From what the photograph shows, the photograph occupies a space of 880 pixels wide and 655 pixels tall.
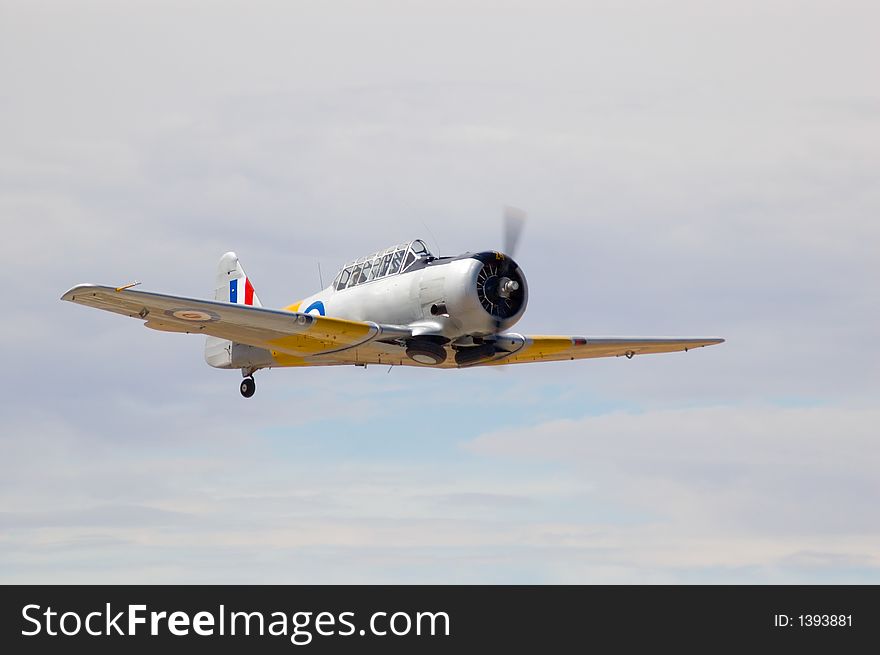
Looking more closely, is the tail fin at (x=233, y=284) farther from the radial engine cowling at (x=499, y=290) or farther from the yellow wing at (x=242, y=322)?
the radial engine cowling at (x=499, y=290)

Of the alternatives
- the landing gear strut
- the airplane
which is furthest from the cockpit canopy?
the landing gear strut

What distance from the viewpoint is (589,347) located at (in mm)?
36438

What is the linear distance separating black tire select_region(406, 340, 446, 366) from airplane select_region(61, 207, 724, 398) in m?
0.02

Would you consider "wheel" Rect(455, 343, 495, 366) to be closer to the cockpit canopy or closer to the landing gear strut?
the cockpit canopy

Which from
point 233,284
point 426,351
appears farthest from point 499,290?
point 233,284

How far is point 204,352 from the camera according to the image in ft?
127

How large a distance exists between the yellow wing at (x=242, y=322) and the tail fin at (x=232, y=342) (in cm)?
276

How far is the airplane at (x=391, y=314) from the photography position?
3123cm

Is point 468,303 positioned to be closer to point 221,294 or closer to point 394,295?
point 394,295

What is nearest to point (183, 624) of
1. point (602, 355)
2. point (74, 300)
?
point (74, 300)

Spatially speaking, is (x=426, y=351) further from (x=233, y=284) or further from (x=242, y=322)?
(x=233, y=284)

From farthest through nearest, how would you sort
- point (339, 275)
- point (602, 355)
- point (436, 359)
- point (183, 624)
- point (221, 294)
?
1. point (221, 294)
2. point (602, 355)
3. point (339, 275)
4. point (436, 359)
5. point (183, 624)

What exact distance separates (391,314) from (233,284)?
9.50 m

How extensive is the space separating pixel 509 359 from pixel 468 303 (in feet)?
14.0
